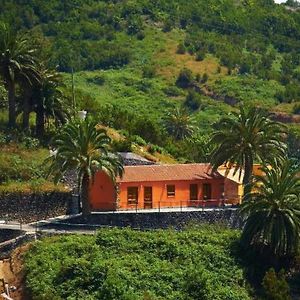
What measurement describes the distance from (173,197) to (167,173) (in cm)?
180

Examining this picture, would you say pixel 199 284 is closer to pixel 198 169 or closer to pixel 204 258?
pixel 204 258

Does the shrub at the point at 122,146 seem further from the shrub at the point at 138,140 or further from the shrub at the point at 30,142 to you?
the shrub at the point at 30,142

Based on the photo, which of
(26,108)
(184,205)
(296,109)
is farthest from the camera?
(296,109)

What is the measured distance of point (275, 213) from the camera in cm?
4822

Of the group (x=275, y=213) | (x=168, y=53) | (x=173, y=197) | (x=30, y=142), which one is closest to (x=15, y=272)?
(x=173, y=197)

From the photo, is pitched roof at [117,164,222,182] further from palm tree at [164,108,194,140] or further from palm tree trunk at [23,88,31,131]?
palm tree at [164,108,194,140]

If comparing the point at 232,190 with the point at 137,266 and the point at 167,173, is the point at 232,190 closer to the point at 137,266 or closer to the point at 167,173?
the point at 167,173

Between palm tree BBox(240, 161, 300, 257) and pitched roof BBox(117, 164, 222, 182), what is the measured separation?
7.35 meters

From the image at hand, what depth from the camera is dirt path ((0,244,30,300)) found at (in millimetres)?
46375

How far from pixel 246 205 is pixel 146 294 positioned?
374 inches

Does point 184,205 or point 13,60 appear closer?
point 184,205

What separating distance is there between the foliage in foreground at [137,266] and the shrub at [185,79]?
256 ft

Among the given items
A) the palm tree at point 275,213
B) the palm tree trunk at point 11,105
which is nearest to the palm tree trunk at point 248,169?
the palm tree at point 275,213

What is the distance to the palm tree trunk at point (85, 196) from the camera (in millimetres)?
52156
